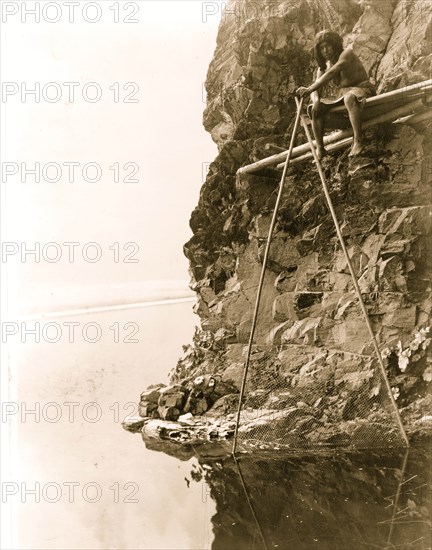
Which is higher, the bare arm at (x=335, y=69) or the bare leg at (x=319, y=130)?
the bare arm at (x=335, y=69)

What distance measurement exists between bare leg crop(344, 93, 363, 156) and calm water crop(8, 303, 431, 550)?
129 inches

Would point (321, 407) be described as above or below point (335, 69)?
below

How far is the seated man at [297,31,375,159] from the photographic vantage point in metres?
6.21

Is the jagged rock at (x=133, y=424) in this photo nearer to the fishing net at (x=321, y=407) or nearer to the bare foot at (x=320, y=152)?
the fishing net at (x=321, y=407)

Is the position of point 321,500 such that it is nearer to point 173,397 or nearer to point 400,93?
point 173,397

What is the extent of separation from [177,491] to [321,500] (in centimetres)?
134

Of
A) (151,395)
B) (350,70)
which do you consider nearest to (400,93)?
(350,70)

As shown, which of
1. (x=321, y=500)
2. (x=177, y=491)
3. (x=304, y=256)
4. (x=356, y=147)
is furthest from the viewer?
(x=304, y=256)

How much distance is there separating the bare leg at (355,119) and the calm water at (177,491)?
10.8ft

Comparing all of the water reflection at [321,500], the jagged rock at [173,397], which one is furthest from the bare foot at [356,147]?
the jagged rock at [173,397]

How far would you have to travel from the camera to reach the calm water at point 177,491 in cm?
415

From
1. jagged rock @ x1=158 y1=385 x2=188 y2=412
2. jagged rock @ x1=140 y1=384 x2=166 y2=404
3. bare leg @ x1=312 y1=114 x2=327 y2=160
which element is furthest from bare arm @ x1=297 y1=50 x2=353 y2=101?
jagged rock @ x1=140 y1=384 x2=166 y2=404

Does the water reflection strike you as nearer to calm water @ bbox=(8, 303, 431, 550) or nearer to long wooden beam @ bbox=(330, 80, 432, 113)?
calm water @ bbox=(8, 303, 431, 550)

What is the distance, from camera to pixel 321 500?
15.4 feet
